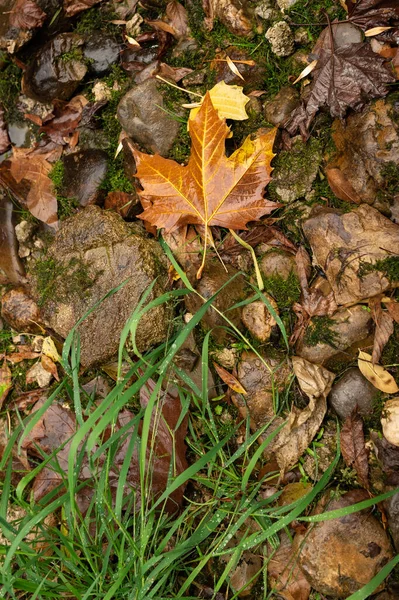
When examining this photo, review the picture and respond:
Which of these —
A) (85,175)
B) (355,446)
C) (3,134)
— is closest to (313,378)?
(355,446)

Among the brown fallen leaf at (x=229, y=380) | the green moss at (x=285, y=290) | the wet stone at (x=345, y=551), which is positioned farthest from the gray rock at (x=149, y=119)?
the wet stone at (x=345, y=551)

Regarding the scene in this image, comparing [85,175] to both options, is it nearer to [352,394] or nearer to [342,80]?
[342,80]

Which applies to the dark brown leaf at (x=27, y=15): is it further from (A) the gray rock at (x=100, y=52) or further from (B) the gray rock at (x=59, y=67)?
(A) the gray rock at (x=100, y=52)

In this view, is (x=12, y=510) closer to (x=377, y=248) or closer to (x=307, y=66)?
(x=377, y=248)

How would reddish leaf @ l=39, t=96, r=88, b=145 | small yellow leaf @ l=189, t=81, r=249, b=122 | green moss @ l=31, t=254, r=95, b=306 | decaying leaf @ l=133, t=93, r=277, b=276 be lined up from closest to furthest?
decaying leaf @ l=133, t=93, r=277, b=276
small yellow leaf @ l=189, t=81, r=249, b=122
green moss @ l=31, t=254, r=95, b=306
reddish leaf @ l=39, t=96, r=88, b=145

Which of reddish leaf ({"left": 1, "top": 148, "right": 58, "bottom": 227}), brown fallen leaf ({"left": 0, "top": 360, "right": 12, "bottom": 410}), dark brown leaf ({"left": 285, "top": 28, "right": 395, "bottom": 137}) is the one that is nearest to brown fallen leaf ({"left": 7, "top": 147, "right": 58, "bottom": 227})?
reddish leaf ({"left": 1, "top": 148, "right": 58, "bottom": 227})

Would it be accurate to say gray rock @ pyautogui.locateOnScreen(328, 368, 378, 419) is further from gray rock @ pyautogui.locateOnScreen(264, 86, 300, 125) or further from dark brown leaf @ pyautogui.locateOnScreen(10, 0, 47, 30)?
dark brown leaf @ pyautogui.locateOnScreen(10, 0, 47, 30)
